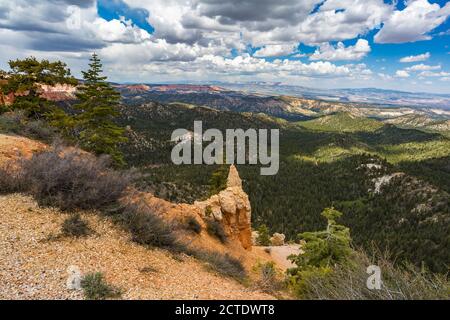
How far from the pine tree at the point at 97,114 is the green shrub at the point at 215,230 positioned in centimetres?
840

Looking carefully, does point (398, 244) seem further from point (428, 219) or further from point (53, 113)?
point (53, 113)

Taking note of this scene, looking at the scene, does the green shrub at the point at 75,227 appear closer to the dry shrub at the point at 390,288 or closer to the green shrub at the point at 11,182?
the green shrub at the point at 11,182

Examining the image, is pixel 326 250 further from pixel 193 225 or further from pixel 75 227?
pixel 75 227

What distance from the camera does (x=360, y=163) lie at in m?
138

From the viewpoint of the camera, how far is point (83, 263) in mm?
8109

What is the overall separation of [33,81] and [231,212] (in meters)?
18.7

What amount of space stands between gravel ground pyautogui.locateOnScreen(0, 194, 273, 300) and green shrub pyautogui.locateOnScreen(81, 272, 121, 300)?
6.7 inches

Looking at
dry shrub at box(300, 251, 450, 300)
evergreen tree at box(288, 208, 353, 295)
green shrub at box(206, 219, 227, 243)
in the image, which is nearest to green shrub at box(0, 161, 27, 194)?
dry shrub at box(300, 251, 450, 300)

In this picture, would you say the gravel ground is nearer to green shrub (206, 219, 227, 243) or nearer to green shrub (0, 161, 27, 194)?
green shrub (0, 161, 27, 194)

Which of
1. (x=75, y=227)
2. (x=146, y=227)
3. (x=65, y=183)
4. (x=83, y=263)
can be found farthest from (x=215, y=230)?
(x=83, y=263)

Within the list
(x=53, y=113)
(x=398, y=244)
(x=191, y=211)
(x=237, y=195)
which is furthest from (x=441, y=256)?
(x=53, y=113)

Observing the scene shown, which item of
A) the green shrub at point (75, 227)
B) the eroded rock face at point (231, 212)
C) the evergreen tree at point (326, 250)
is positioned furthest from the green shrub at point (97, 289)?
the eroded rock face at point (231, 212)

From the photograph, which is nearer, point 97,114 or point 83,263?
point 83,263

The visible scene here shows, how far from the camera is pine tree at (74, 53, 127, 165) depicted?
23.3 meters
